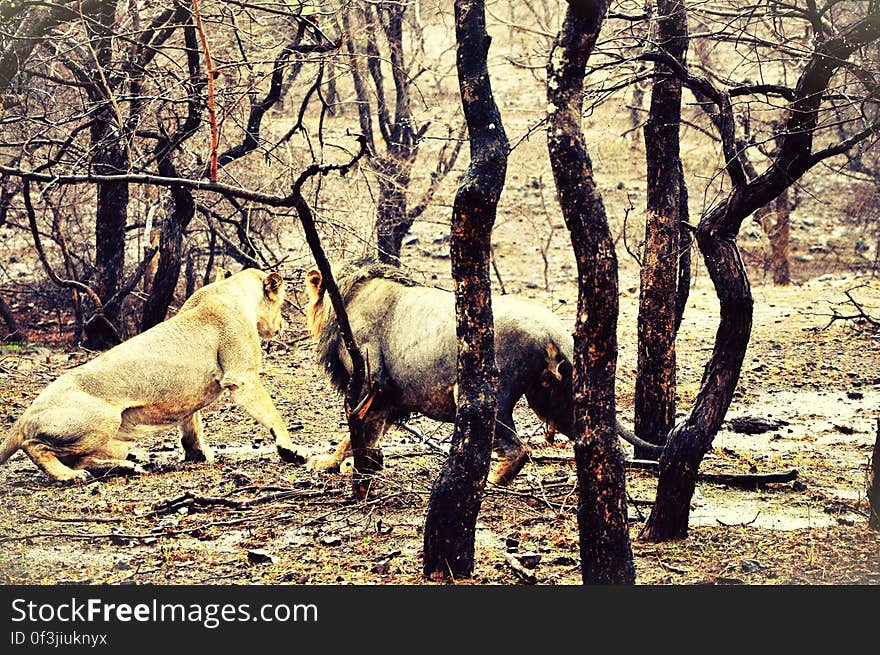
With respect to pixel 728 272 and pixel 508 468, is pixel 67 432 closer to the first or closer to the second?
pixel 508 468

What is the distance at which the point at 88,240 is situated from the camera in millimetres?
15586

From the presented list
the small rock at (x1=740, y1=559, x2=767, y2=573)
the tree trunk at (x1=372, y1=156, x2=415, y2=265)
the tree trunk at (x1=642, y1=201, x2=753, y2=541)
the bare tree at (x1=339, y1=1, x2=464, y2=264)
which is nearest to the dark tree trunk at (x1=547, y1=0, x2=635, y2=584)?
the small rock at (x1=740, y1=559, x2=767, y2=573)

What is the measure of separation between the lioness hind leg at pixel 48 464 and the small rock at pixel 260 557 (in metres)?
2.46

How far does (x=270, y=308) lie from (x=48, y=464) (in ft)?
7.94

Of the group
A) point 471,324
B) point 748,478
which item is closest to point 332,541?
point 471,324

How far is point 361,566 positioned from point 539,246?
51.8 ft

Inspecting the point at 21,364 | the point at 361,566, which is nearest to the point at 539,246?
the point at 21,364

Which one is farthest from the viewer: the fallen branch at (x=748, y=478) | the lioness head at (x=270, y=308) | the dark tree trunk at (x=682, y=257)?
the lioness head at (x=270, y=308)

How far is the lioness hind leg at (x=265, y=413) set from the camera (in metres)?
8.75

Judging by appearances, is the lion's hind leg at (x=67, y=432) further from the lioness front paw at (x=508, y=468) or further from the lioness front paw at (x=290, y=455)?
the lioness front paw at (x=508, y=468)

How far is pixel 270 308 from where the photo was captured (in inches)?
378

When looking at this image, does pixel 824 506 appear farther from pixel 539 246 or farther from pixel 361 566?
pixel 539 246

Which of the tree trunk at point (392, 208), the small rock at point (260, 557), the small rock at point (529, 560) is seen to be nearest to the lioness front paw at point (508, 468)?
the small rock at point (529, 560)

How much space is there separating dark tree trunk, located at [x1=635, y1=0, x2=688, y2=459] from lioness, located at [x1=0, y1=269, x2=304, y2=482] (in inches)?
117
